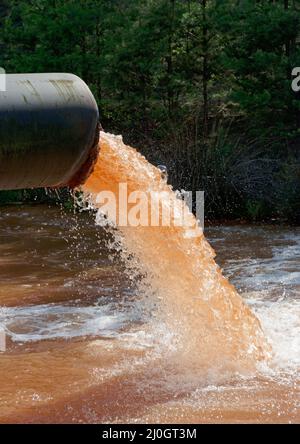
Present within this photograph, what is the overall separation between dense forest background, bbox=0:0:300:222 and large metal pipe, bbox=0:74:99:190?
8733 millimetres

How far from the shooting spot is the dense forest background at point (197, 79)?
12344 mm

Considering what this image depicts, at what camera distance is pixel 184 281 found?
6098 mm

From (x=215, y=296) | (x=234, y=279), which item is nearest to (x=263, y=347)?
(x=215, y=296)

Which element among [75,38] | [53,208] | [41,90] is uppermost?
[75,38]

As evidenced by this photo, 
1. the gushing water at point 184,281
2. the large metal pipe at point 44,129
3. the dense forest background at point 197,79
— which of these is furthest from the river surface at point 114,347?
the dense forest background at point 197,79

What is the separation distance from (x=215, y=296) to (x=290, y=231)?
18.2 feet

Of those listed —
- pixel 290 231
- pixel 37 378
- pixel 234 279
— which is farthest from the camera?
pixel 290 231

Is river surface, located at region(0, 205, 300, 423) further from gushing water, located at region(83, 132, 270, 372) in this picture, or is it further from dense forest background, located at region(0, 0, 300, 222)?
dense forest background, located at region(0, 0, 300, 222)

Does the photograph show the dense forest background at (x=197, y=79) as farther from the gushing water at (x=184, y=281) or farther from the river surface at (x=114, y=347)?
the gushing water at (x=184, y=281)

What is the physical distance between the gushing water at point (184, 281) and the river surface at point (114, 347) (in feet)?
0.52

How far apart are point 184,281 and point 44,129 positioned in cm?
304

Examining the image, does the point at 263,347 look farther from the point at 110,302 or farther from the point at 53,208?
the point at 53,208

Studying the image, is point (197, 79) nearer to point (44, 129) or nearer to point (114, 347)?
point (114, 347)

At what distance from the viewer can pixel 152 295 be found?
703 cm
